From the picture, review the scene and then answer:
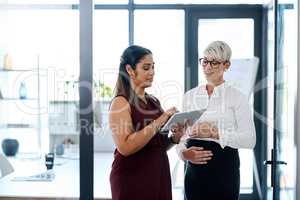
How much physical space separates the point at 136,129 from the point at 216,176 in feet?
1.76

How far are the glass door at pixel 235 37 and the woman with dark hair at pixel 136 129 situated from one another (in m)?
→ 1.92

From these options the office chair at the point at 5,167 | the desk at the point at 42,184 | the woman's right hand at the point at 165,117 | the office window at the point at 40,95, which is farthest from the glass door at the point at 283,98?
the office chair at the point at 5,167

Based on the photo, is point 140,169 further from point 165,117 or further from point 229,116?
point 229,116

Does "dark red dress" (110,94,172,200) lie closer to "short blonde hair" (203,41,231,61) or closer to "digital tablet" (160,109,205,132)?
"digital tablet" (160,109,205,132)

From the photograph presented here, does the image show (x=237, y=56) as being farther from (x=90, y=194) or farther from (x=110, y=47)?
(x=90, y=194)

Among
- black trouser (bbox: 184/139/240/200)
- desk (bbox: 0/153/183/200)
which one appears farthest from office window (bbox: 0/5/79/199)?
black trouser (bbox: 184/139/240/200)

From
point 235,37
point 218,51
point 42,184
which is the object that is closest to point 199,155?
point 218,51

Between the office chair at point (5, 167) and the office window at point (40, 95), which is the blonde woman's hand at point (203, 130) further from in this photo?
the office chair at point (5, 167)

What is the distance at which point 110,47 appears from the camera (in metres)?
3.79

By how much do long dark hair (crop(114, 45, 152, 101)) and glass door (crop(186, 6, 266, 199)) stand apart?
1.94 meters

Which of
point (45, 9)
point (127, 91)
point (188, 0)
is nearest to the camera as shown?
point (127, 91)

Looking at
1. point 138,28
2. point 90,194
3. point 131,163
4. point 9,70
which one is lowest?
point 90,194

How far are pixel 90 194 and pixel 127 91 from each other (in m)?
0.98

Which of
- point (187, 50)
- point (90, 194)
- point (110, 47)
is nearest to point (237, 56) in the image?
point (187, 50)
